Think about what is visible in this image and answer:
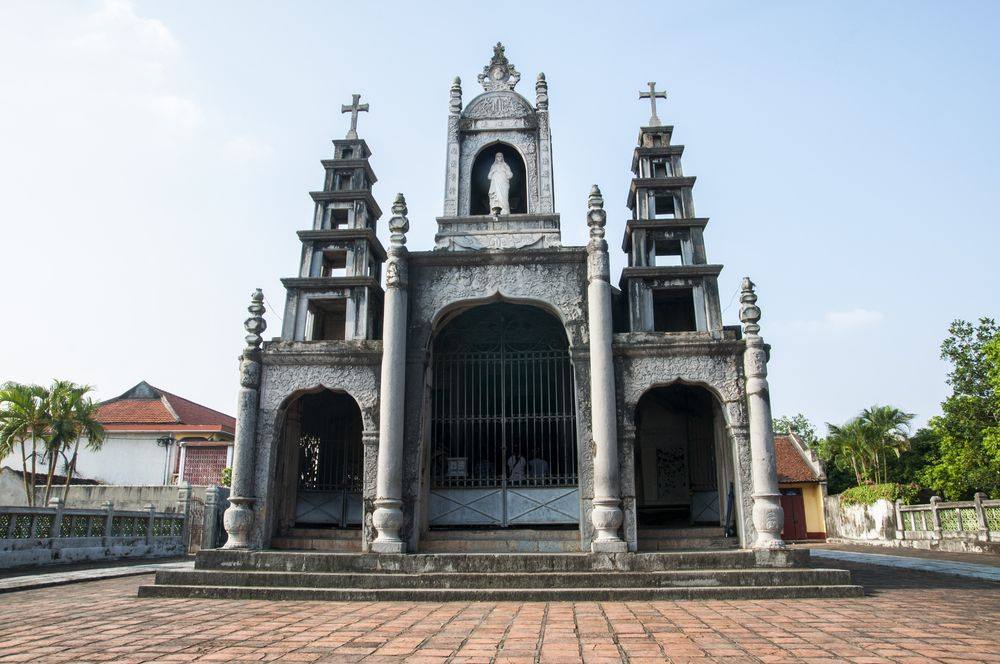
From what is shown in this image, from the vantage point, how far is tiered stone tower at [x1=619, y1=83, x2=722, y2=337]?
1223 cm

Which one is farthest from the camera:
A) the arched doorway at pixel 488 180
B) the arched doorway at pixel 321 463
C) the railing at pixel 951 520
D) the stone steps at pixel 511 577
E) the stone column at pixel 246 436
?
the railing at pixel 951 520

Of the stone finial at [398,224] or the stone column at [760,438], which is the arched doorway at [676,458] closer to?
the stone column at [760,438]

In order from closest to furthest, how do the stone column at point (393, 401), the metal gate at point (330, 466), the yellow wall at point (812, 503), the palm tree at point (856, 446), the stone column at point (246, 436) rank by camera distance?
the stone column at point (393, 401)
the stone column at point (246, 436)
the metal gate at point (330, 466)
the yellow wall at point (812, 503)
the palm tree at point (856, 446)

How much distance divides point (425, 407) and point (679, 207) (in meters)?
6.73

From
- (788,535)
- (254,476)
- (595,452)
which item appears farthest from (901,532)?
(254,476)

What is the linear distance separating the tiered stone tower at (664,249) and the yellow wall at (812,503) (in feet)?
70.3

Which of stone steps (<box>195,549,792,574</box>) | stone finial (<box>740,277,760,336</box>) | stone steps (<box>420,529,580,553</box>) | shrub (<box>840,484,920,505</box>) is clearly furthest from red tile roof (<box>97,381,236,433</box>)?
shrub (<box>840,484,920,505</box>)

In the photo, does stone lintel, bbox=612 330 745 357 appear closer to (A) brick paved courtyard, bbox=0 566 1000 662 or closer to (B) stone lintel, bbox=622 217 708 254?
(B) stone lintel, bbox=622 217 708 254

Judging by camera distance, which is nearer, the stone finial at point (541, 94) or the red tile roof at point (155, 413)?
the stone finial at point (541, 94)

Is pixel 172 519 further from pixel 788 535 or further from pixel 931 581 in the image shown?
pixel 788 535

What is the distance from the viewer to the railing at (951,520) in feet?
60.1

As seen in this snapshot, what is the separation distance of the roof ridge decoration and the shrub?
20854 mm

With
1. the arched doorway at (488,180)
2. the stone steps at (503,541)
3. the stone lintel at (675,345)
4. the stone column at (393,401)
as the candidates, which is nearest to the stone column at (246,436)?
the stone column at (393,401)

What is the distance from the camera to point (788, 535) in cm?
3047
